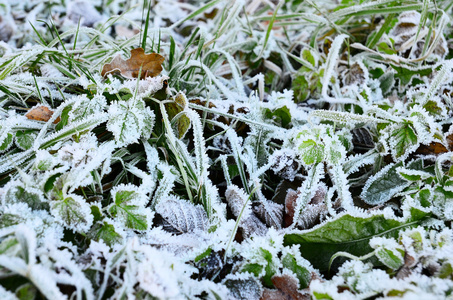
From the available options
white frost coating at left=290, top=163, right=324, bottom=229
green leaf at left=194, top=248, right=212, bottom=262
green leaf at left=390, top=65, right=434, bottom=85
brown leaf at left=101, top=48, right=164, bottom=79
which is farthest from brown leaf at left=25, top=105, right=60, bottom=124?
green leaf at left=390, top=65, right=434, bottom=85

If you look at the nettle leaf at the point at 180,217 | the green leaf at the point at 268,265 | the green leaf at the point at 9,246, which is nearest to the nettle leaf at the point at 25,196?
the green leaf at the point at 9,246

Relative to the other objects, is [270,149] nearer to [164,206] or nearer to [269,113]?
[269,113]

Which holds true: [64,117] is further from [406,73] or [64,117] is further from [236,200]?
[406,73]

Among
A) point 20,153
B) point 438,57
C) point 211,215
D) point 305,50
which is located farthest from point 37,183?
point 438,57

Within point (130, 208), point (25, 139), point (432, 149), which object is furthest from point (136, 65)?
point (432, 149)

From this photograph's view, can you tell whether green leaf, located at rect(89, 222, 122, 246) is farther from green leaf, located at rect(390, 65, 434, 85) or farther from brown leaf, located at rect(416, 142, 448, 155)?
green leaf, located at rect(390, 65, 434, 85)
